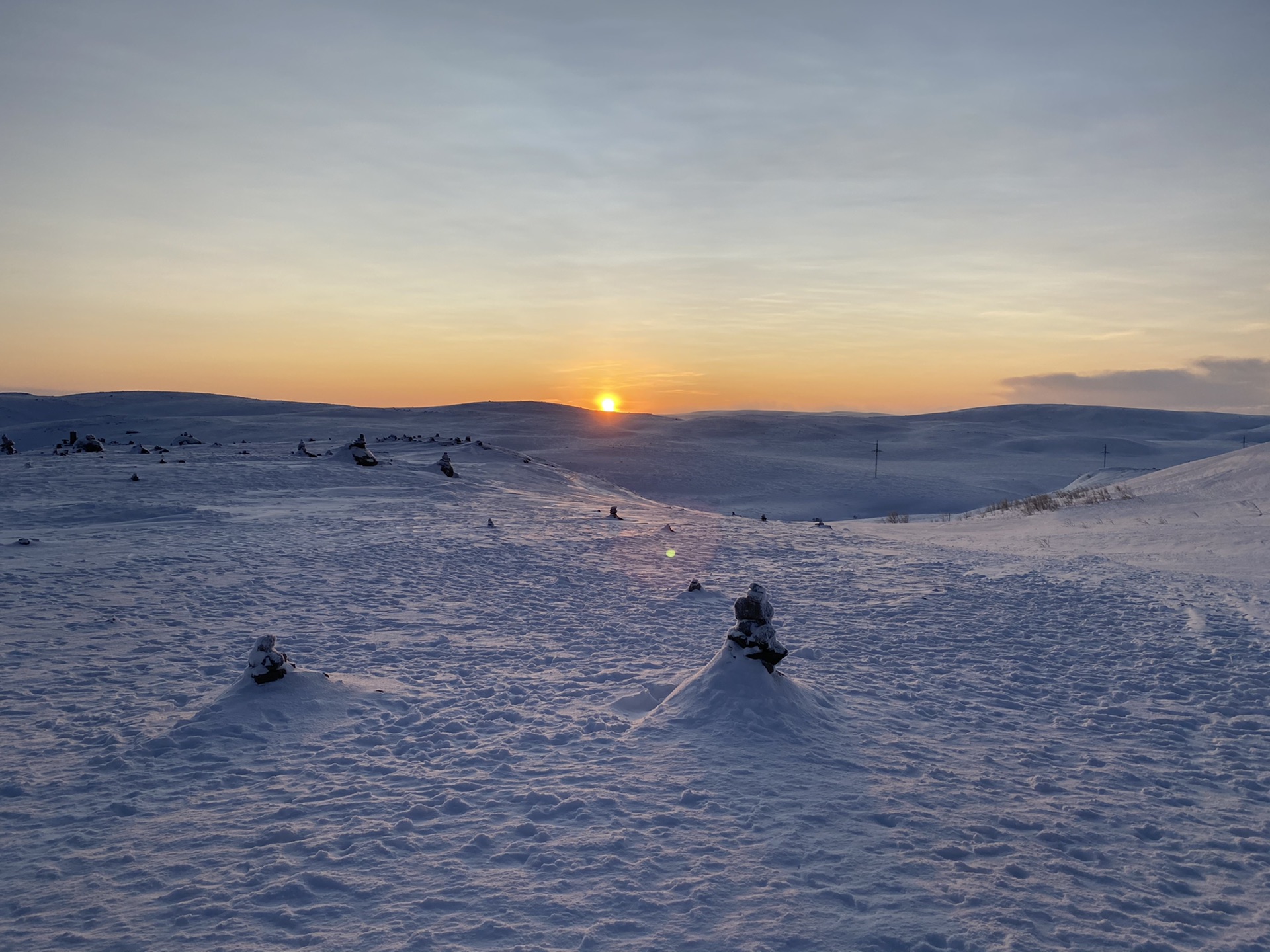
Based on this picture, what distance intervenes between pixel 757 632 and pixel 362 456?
20.7m

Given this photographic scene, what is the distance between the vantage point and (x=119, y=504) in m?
18.0

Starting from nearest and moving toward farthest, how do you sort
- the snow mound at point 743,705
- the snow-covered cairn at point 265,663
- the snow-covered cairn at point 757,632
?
the snow mound at point 743,705, the snow-covered cairn at point 265,663, the snow-covered cairn at point 757,632

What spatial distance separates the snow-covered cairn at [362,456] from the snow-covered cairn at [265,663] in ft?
60.8

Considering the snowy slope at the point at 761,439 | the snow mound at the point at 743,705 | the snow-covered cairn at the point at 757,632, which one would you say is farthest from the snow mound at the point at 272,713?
the snowy slope at the point at 761,439

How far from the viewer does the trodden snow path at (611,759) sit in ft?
15.5

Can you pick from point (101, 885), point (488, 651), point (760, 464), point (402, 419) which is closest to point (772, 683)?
point (488, 651)

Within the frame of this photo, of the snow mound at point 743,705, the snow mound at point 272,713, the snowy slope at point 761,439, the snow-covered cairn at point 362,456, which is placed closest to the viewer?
the snow mound at point 272,713

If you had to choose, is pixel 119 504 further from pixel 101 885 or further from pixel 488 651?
pixel 101 885

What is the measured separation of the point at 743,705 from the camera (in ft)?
25.1

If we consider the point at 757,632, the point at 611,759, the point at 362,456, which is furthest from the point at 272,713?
the point at 362,456

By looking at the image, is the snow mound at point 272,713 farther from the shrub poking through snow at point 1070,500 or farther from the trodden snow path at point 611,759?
the shrub poking through snow at point 1070,500

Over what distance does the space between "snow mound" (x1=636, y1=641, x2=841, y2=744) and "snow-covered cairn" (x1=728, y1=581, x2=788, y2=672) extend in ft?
0.31

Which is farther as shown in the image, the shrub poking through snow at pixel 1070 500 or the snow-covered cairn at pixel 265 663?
the shrub poking through snow at pixel 1070 500

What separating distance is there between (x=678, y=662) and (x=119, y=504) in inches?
593
